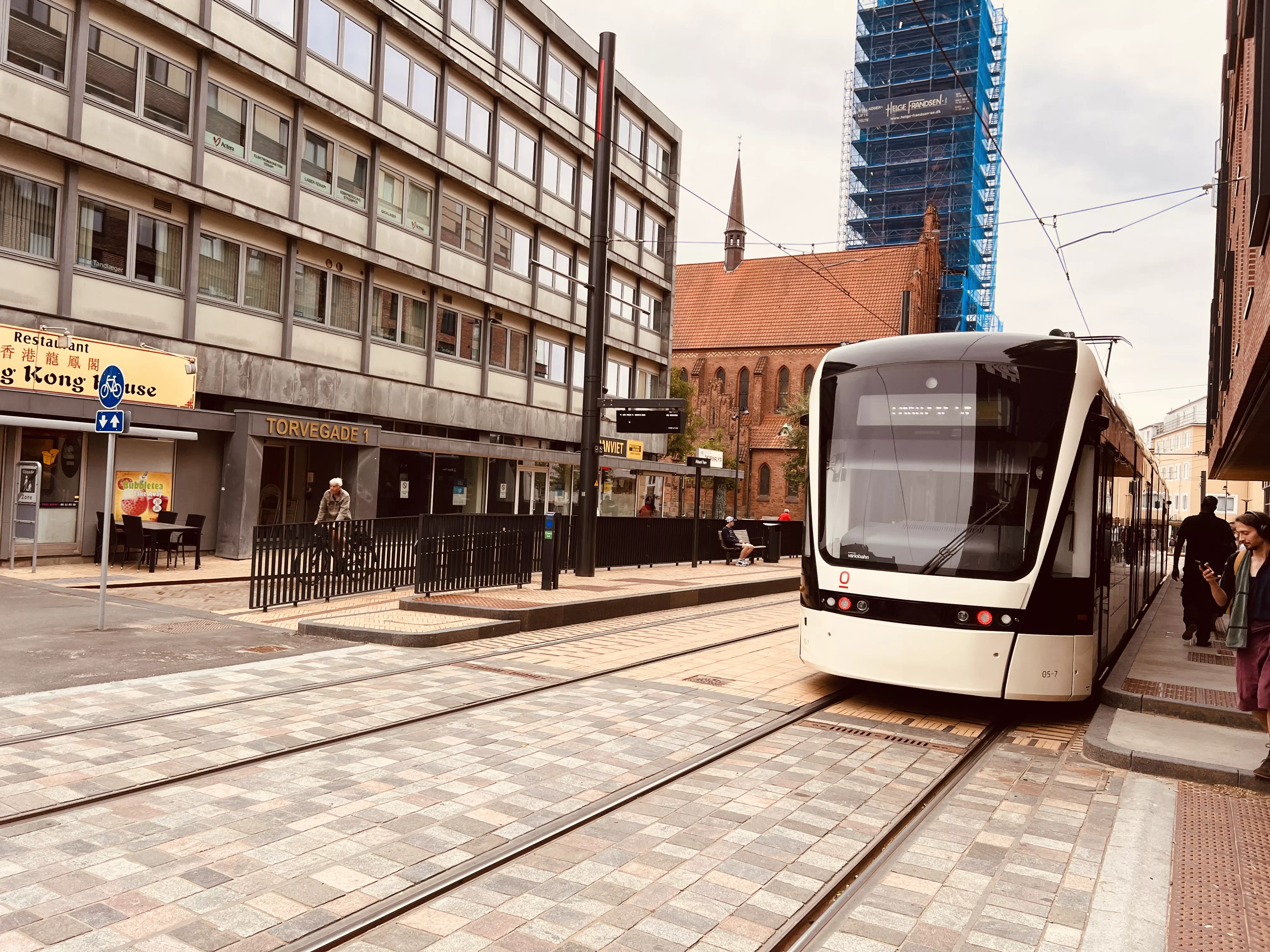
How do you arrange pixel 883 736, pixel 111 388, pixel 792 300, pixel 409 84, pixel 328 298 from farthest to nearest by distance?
pixel 792 300 < pixel 409 84 < pixel 328 298 < pixel 111 388 < pixel 883 736

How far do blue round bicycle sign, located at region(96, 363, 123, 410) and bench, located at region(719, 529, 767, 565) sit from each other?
17390 mm

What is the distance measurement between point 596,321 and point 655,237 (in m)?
25.0

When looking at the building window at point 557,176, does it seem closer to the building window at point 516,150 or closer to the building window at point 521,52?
the building window at point 516,150

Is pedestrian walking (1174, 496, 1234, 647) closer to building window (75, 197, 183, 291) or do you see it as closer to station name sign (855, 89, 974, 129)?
building window (75, 197, 183, 291)

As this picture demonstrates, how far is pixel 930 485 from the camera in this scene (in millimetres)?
8227

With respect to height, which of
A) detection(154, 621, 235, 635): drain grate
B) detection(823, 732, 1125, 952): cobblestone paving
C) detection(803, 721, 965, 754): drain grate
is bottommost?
detection(803, 721, 965, 754): drain grate

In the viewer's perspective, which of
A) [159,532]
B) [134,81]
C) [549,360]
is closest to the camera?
[159,532]

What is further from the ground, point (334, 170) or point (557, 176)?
point (557, 176)

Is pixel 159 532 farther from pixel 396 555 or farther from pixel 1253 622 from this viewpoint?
pixel 1253 622

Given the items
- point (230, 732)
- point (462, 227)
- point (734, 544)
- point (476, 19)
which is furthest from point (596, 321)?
point (476, 19)

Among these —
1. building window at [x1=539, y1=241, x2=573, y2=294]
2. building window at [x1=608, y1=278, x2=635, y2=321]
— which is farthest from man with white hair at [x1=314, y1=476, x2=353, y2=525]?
building window at [x1=608, y1=278, x2=635, y2=321]

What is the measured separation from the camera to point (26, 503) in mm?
17125

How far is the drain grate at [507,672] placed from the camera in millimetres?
9281

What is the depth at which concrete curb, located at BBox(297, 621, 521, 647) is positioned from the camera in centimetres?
1087
